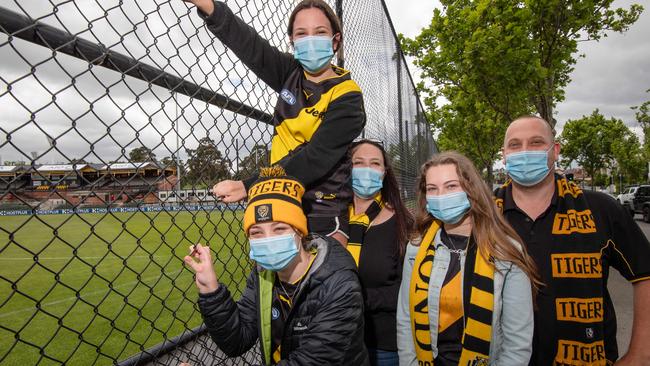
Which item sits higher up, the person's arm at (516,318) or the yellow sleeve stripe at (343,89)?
the yellow sleeve stripe at (343,89)

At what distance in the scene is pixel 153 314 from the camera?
7.27 meters

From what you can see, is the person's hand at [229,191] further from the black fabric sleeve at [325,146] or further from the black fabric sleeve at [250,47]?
the black fabric sleeve at [250,47]

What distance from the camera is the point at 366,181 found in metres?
2.53

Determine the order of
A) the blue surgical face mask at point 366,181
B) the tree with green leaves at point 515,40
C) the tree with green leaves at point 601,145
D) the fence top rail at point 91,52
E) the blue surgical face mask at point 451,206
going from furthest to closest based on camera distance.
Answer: the tree with green leaves at point 601,145, the tree with green leaves at point 515,40, the blue surgical face mask at point 366,181, the blue surgical face mask at point 451,206, the fence top rail at point 91,52

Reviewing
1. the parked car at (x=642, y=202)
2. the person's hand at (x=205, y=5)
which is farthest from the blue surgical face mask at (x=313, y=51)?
the parked car at (x=642, y=202)

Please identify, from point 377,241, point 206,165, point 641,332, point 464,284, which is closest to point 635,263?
point 641,332

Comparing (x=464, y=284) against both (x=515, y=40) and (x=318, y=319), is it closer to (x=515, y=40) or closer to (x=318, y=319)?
(x=318, y=319)

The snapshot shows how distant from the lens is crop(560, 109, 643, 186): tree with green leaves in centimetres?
4206

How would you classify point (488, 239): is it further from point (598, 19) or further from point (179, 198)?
point (598, 19)

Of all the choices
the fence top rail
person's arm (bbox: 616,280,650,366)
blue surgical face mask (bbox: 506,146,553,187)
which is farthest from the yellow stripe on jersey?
person's arm (bbox: 616,280,650,366)

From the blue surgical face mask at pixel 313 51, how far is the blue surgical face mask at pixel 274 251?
0.97 metres

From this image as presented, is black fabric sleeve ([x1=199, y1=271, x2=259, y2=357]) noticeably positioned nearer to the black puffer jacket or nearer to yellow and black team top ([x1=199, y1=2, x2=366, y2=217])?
the black puffer jacket

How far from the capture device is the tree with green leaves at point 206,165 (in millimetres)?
2391

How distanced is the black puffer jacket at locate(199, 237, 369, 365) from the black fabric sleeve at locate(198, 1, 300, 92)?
104cm
